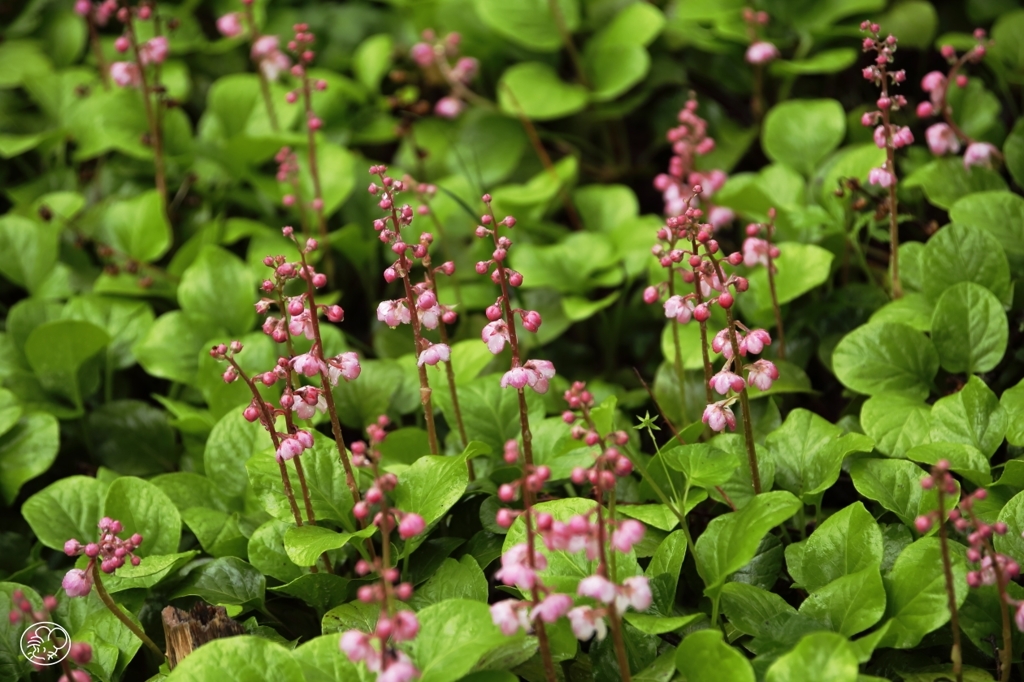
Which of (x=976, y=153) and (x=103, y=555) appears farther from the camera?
(x=976, y=153)

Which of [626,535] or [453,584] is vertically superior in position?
[626,535]

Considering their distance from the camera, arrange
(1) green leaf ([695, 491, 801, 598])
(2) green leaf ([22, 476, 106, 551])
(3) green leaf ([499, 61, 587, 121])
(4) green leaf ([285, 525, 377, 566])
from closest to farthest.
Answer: (1) green leaf ([695, 491, 801, 598]) → (4) green leaf ([285, 525, 377, 566]) → (2) green leaf ([22, 476, 106, 551]) → (3) green leaf ([499, 61, 587, 121])

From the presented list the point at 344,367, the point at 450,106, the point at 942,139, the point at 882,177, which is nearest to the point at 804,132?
the point at 942,139

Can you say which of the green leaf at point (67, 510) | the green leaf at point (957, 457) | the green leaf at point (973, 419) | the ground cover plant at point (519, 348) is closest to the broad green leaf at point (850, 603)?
the ground cover plant at point (519, 348)

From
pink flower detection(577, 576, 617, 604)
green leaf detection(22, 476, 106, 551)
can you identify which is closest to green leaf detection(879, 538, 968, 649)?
pink flower detection(577, 576, 617, 604)

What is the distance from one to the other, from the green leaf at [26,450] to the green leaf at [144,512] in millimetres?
347

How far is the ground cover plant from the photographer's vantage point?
138 cm

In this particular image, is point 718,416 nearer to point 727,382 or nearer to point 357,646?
point 727,382

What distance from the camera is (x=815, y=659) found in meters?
1.23

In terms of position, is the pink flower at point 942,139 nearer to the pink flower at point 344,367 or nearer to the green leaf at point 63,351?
the pink flower at point 344,367

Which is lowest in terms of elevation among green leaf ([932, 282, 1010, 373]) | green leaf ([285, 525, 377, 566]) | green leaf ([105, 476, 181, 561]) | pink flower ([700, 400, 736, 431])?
green leaf ([105, 476, 181, 561])

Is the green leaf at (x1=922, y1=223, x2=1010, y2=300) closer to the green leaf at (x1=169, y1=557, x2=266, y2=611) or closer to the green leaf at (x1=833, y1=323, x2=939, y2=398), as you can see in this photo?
the green leaf at (x1=833, y1=323, x2=939, y2=398)

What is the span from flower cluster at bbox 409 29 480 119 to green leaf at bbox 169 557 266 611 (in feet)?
5.00

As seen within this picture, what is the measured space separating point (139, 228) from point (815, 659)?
2007 millimetres
